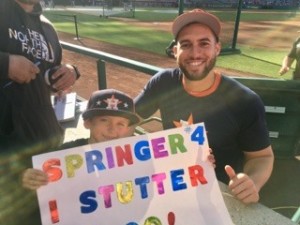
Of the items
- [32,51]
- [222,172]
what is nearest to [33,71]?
[32,51]

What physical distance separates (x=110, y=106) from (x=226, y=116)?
2.34 feet

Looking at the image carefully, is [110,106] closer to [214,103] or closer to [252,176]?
[214,103]

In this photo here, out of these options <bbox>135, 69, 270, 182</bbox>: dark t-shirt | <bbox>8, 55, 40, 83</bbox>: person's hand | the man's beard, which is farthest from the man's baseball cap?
<bbox>8, 55, 40, 83</bbox>: person's hand

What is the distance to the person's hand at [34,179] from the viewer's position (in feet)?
4.83

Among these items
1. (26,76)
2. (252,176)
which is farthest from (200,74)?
(26,76)

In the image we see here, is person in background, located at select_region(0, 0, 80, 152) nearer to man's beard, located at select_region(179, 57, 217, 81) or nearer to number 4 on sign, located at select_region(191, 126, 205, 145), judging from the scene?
man's beard, located at select_region(179, 57, 217, 81)

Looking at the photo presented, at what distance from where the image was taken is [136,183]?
1570 millimetres

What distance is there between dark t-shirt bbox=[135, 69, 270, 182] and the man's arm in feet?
0.18

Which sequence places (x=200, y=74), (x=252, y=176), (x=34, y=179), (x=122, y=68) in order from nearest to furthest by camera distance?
(x=34, y=179) < (x=252, y=176) < (x=200, y=74) < (x=122, y=68)

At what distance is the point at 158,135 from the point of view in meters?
1.62

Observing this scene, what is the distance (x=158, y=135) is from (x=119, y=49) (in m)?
13.4

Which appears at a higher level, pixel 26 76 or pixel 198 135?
pixel 26 76

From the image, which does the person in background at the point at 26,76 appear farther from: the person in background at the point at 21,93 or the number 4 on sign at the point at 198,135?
the number 4 on sign at the point at 198,135

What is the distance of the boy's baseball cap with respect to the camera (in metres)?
1.84
